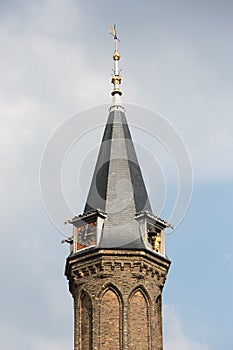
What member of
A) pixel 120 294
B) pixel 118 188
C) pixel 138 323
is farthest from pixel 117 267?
pixel 118 188

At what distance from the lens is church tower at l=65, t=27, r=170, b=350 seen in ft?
185

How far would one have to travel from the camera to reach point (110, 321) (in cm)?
5638

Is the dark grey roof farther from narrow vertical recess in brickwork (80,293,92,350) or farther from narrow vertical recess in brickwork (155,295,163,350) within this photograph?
narrow vertical recess in brickwork (155,295,163,350)

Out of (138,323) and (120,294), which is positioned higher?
(120,294)

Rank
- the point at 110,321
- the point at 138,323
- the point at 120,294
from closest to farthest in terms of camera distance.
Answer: the point at 110,321
the point at 138,323
the point at 120,294

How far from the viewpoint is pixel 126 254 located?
189ft

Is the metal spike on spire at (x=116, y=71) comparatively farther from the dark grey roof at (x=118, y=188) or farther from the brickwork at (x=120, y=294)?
the brickwork at (x=120, y=294)

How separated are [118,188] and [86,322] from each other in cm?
809

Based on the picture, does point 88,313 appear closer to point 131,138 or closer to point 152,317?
point 152,317

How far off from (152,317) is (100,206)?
278 inches

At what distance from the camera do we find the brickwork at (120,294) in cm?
5606

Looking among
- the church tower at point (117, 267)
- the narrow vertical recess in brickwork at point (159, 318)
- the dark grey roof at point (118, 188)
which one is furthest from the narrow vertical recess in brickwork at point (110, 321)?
the dark grey roof at point (118, 188)

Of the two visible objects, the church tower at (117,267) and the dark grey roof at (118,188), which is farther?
the dark grey roof at (118,188)

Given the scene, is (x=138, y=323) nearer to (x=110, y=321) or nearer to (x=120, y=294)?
(x=110, y=321)
